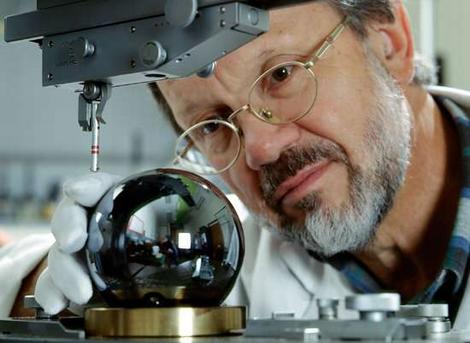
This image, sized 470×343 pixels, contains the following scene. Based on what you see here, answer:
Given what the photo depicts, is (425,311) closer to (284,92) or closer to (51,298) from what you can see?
(51,298)

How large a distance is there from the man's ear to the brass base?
719 mm

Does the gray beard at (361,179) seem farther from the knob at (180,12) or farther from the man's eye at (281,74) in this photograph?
the knob at (180,12)

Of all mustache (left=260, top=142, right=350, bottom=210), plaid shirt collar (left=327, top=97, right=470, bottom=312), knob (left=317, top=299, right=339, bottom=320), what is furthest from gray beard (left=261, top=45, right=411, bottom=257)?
knob (left=317, top=299, right=339, bottom=320)

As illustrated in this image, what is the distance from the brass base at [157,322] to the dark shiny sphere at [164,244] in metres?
0.04

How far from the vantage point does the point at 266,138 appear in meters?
1.11

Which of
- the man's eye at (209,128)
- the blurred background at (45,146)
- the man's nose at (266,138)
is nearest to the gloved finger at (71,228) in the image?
the man's nose at (266,138)

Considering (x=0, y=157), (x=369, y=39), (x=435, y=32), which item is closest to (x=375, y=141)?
(x=369, y=39)

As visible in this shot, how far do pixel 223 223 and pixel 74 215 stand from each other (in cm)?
16

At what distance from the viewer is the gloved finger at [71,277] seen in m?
0.80

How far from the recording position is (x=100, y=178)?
0.79m

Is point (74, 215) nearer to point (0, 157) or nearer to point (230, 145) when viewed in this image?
point (230, 145)

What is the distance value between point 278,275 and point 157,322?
2.41 ft

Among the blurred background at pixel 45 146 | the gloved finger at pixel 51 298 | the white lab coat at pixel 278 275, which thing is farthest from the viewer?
the blurred background at pixel 45 146

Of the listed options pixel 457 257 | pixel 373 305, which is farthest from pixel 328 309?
pixel 457 257
